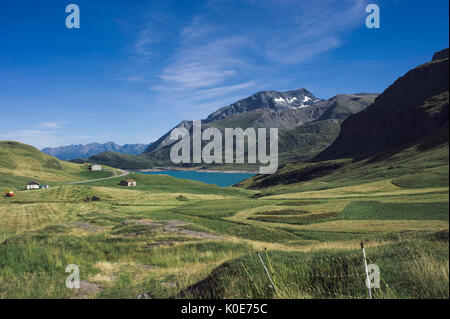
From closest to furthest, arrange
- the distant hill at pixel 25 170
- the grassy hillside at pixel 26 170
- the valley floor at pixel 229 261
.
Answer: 1. the valley floor at pixel 229 261
2. the distant hill at pixel 25 170
3. the grassy hillside at pixel 26 170

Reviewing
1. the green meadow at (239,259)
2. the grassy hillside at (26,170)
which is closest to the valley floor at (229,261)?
the green meadow at (239,259)

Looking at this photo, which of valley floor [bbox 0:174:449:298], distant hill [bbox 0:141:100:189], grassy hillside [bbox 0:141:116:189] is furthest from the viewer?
grassy hillside [bbox 0:141:116:189]

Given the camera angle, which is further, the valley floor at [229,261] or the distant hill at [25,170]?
the distant hill at [25,170]

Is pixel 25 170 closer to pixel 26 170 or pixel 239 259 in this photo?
pixel 26 170

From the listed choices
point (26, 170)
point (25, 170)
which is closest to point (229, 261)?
point (25, 170)

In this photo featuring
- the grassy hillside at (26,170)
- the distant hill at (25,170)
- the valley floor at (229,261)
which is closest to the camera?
the valley floor at (229,261)

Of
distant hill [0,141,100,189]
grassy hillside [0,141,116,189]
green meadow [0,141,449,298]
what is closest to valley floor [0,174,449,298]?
green meadow [0,141,449,298]

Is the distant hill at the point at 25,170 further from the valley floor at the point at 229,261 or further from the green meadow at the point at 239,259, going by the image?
the valley floor at the point at 229,261

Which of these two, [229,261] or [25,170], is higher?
[25,170]

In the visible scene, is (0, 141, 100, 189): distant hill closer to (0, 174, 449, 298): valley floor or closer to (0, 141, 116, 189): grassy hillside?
(0, 141, 116, 189): grassy hillside
